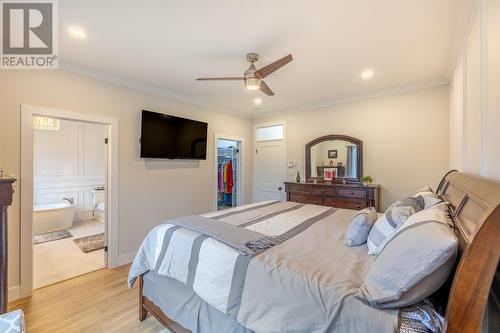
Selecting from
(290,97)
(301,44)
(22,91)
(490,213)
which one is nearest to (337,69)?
(301,44)

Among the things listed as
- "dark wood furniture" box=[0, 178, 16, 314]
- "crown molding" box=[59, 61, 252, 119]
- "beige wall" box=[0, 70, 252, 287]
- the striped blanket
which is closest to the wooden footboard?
the striped blanket

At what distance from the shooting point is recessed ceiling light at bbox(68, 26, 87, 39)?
198cm

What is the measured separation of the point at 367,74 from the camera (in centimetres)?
293

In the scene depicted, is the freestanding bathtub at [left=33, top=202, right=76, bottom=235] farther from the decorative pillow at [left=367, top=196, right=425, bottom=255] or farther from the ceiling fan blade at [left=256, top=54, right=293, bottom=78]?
the decorative pillow at [left=367, top=196, right=425, bottom=255]

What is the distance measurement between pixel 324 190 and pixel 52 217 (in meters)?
5.15

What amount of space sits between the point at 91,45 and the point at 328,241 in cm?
289

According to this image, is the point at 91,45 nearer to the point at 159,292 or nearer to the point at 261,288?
the point at 159,292

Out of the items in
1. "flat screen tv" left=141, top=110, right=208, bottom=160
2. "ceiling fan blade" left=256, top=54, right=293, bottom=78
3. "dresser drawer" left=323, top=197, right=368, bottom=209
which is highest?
"ceiling fan blade" left=256, top=54, right=293, bottom=78

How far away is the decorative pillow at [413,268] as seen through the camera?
803 millimetres

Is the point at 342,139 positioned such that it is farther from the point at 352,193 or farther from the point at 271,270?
the point at 271,270

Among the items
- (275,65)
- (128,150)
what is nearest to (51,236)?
(128,150)

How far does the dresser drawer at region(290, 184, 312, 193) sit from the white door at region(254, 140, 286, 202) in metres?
0.60

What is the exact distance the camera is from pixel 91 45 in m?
2.24

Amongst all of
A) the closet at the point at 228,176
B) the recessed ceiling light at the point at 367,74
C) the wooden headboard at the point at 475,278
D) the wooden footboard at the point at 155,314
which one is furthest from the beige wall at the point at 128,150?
the wooden headboard at the point at 475,278
